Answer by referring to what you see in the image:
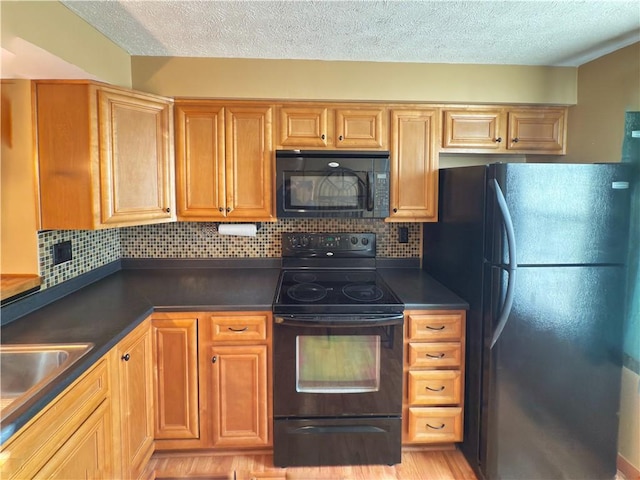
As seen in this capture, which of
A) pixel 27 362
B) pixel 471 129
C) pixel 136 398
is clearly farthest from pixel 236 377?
pixel 471 129

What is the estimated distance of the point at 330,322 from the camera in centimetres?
203

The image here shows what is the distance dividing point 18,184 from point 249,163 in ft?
3.74

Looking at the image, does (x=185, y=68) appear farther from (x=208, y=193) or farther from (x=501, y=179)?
(x=501, y=179)

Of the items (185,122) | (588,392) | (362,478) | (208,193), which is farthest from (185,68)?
(588,392)

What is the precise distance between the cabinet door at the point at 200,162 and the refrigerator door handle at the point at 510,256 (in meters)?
1.53

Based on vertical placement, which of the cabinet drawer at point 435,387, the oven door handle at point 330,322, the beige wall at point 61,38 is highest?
the beige wall at point 61,38

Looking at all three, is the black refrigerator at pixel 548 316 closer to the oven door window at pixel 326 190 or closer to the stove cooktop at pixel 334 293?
the stove cooktop at pixel 334 293

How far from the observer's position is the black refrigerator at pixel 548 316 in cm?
182

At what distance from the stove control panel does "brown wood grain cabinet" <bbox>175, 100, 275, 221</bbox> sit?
0.35m

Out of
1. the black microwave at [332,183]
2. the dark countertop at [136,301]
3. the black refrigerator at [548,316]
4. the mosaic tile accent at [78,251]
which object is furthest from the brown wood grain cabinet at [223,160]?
the black refrigerator at [548,316]

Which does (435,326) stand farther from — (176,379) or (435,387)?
(176,379)

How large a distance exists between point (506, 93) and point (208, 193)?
188 centimetres

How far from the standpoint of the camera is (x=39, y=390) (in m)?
1.16

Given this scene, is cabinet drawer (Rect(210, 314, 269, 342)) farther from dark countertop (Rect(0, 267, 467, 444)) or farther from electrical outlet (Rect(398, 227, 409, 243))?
electrical outlet (Rect(398, 227, 409, 243))
